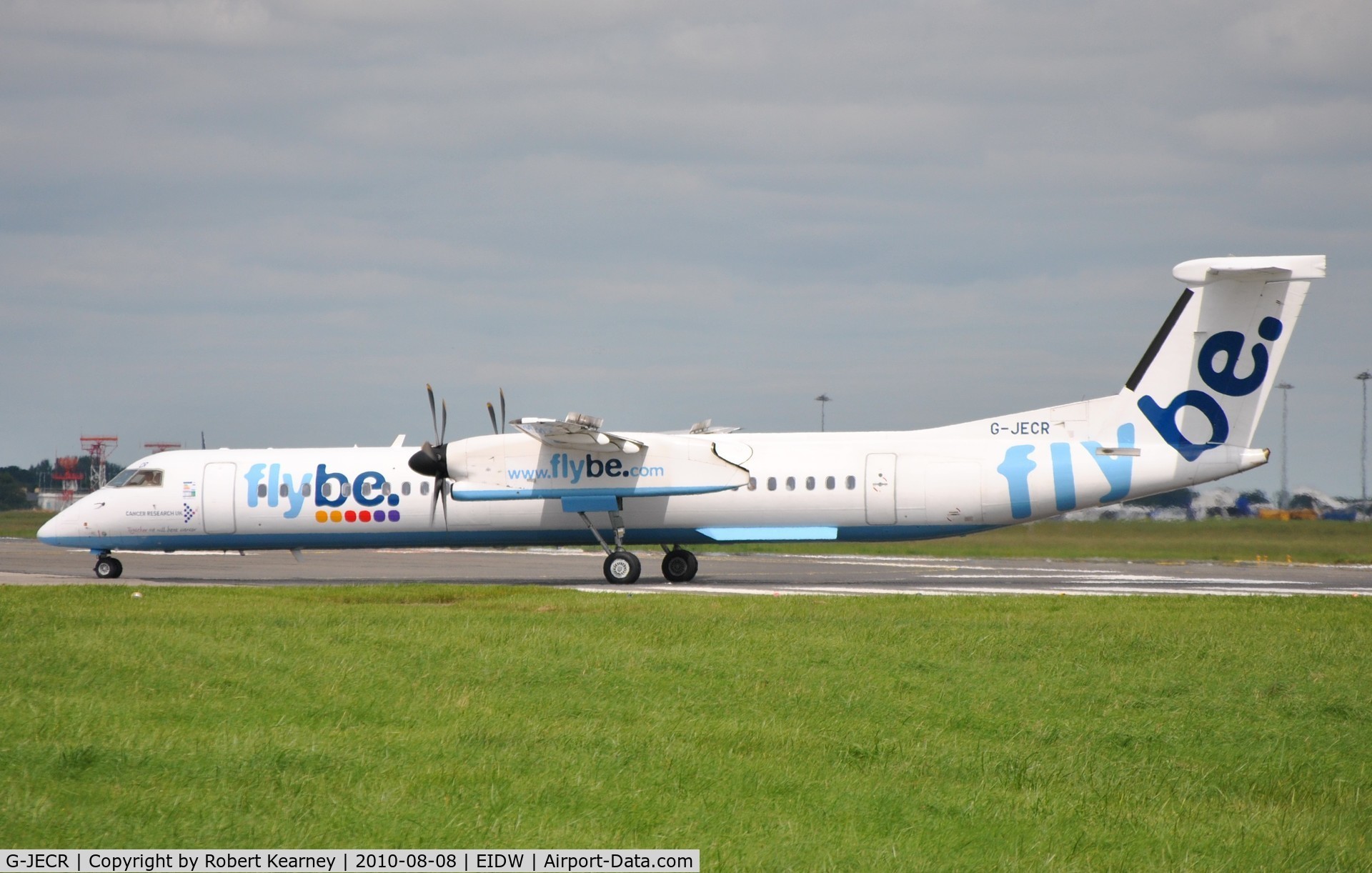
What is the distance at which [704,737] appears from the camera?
970 centimetres

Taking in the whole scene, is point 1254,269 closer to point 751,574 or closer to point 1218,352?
point 1218,352

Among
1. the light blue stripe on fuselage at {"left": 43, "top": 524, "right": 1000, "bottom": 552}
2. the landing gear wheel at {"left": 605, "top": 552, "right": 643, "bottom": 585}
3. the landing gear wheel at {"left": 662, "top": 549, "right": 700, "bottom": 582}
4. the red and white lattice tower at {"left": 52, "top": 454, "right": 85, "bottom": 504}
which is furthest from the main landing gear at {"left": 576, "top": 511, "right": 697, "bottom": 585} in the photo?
the red and white lattice tower at {"left": 52, "top": 454, "right": 85, "bottom": 504}

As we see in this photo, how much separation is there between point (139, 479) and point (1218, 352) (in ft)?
80.9

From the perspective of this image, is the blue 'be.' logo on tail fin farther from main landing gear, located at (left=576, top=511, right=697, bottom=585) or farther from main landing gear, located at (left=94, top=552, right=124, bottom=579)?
main landing gear, located at (left=94, top=552, right=124, bottom=579)

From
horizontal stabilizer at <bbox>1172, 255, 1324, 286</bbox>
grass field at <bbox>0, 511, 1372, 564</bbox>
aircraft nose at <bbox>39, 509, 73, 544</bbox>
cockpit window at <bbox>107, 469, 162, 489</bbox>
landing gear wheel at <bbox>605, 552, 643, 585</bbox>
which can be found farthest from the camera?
grass field at <bbox>0, 511, 1372, 564</bbox>

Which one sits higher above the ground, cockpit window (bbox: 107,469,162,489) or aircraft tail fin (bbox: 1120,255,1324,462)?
aircraft tail fin (bbox: 1120,255,1324,462)

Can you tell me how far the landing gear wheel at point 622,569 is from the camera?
26125 millimetres

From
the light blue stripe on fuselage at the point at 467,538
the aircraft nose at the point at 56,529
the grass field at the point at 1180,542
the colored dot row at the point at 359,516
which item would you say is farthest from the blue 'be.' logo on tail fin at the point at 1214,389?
the aircraft nose at the point at 56,529

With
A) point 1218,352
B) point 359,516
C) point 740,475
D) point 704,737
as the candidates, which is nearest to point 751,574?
point 740,475

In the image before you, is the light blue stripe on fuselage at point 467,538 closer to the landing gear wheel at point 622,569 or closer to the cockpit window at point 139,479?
the landing gear wheel at point 622,569

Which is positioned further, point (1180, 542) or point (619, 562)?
point (1180, 542)

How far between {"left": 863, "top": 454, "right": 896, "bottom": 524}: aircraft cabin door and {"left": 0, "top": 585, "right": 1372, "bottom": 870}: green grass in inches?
337

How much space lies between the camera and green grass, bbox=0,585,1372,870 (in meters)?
7.14

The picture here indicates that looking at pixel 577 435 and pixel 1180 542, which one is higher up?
pixel 577 435
